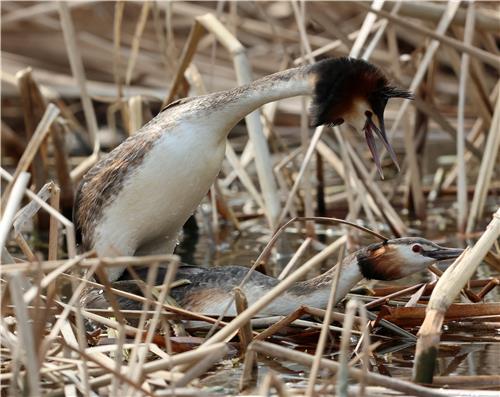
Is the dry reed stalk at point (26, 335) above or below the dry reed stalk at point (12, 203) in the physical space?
below

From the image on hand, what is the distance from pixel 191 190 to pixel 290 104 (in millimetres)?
5852

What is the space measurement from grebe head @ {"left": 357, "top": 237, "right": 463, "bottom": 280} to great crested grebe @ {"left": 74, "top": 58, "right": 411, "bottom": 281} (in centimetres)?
43

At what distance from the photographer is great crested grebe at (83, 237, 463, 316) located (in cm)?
486

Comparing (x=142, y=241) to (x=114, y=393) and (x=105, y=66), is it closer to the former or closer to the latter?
(x=114, y=393)

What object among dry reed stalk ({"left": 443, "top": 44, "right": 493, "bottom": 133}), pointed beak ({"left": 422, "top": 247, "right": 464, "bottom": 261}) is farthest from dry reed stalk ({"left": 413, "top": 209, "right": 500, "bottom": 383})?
dry reed stalk ({"left": 443, "top": 44, "right": 493, "bottom": 133})

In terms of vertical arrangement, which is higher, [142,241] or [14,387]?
[142,241]

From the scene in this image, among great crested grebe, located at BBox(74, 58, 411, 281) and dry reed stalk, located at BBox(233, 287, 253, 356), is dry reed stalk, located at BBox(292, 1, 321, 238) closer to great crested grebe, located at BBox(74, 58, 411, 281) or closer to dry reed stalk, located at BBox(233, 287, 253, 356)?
great crested grebe, located at BBox(74, 58, 411, 281)

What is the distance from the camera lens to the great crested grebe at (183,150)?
4.98 metres

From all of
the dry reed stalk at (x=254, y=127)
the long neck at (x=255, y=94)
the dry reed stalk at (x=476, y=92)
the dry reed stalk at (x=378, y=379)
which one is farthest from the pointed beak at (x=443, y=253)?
the dry reed stalk at (x=476, y=92)

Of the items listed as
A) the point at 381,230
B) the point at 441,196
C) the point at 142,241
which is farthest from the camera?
the point at 441,196

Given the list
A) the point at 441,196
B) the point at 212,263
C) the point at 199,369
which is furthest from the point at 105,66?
the point at 199,369

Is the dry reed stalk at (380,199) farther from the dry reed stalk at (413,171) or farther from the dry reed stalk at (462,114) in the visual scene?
the dry reed stalk at (413,171)

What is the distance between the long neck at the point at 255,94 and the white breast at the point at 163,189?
0.11 meters

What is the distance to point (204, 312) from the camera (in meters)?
5.04
